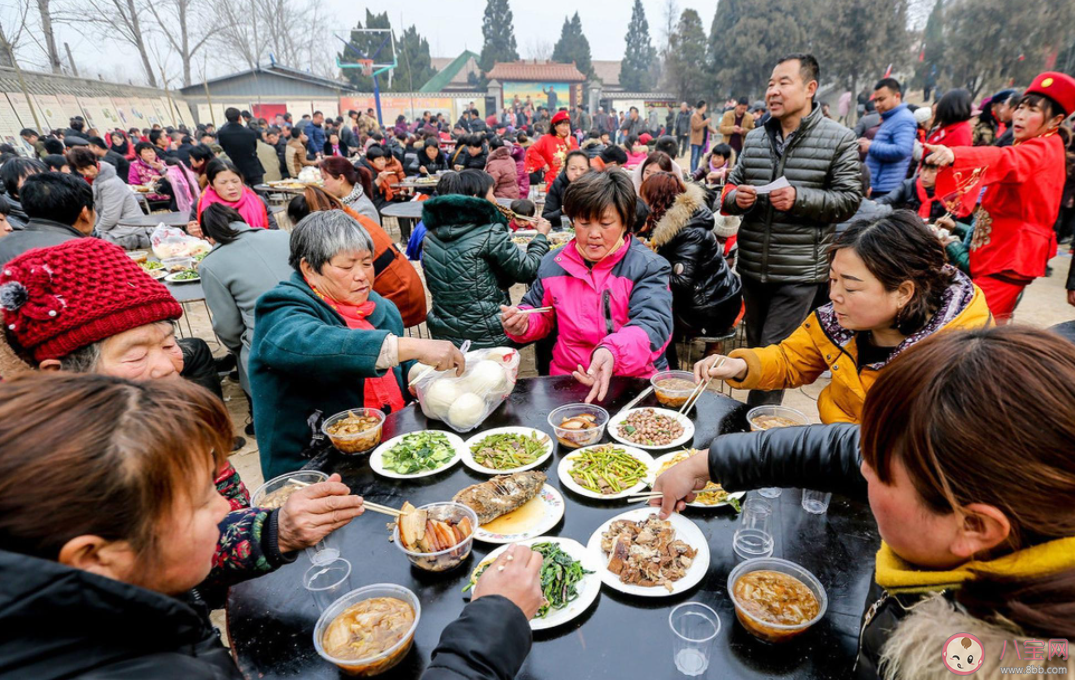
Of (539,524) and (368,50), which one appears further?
(368,50)

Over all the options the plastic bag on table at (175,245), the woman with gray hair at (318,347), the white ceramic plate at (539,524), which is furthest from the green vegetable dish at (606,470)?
the plastic bag on table at (175,245)

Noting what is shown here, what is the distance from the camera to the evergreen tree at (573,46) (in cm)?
5950

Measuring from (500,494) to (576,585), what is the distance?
47 centimetres

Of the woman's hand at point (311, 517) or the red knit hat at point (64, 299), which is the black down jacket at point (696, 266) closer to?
the woman's hand at point (311, 517)

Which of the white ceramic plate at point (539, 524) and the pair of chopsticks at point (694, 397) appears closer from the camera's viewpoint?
the white ceramic plate at point (539, 524)

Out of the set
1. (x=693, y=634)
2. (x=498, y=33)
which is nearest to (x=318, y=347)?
(x=693, y=634)

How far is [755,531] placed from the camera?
1662 millimetres

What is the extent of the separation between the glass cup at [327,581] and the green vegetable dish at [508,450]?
2.18 feet

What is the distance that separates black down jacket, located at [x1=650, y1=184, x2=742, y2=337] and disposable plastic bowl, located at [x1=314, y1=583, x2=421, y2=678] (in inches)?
146

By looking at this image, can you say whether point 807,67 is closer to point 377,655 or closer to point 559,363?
point 559,363

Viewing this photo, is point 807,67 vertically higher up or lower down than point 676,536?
higher up

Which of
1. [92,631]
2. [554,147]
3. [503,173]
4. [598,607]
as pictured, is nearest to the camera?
[92,631]

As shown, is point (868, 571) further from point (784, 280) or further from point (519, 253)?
point (519, 253)

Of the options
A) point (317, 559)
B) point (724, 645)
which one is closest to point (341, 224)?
point (317, 559)
